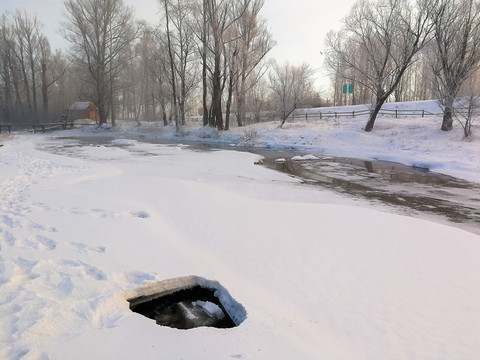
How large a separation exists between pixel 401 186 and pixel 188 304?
981cm

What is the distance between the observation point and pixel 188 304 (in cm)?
418

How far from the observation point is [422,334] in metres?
3.42

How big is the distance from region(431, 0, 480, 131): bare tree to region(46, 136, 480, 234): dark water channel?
329 inches

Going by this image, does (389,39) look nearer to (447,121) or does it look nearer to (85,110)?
(447,121)

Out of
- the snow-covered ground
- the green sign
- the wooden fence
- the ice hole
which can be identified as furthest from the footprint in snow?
the green sign

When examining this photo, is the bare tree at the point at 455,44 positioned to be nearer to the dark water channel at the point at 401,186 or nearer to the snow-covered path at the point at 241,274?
the dark water channel at the point at 401,186

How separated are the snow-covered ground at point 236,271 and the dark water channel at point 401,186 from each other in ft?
3.61

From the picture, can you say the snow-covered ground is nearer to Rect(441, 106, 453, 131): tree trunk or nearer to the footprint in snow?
the footprint in snow

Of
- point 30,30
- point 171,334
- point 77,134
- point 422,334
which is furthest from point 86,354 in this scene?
point 30,30

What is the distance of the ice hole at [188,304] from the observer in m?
3.79

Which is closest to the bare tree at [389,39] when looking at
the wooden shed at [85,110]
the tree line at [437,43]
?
the tree line at [437,43]

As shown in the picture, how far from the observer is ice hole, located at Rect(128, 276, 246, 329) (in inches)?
149

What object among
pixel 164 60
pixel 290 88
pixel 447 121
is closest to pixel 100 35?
pixel 164 60

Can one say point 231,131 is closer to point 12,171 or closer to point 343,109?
point 343,109
